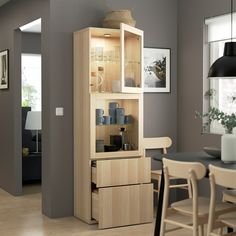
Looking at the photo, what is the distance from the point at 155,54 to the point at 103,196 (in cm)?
193

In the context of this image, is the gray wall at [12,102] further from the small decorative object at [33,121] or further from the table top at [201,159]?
the table top at [201,159]

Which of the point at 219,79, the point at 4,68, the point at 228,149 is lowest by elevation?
the point at 228,149

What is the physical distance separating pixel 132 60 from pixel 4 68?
8.17ft

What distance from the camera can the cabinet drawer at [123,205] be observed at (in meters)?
4.77

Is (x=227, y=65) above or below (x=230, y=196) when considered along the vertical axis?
above

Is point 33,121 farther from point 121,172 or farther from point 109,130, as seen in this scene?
point 121,172

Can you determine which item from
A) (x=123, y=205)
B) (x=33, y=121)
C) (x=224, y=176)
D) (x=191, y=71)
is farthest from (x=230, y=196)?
(x=33, y=121)

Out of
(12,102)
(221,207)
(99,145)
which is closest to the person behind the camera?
(221,207)

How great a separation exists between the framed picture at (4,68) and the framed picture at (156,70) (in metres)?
2.14

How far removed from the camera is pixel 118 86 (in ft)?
16.3

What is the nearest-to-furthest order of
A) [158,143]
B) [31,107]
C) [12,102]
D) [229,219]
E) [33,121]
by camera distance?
1. [229,219]
2. [158,143]
3. [12,102]
4. [33,121]
5. [31,107]

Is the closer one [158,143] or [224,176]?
[224,176]

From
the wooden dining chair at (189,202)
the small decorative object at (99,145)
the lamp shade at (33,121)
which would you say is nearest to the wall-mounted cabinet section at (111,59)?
the small decorative object at (99,145)

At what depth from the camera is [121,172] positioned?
4879 millimetres
